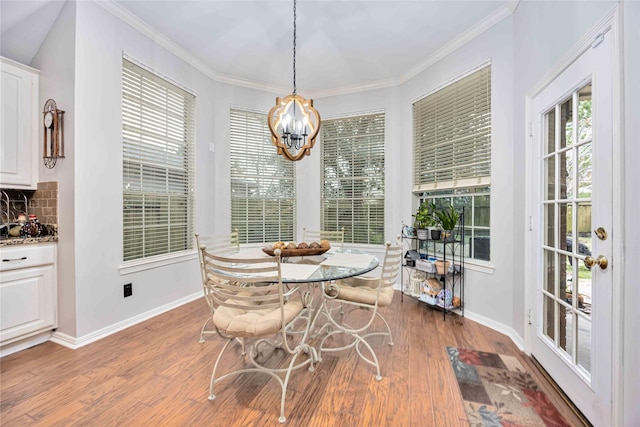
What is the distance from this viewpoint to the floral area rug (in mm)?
1483

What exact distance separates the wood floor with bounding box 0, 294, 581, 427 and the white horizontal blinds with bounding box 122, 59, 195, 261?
0.98 meters

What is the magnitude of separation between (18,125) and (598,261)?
13.6 ft

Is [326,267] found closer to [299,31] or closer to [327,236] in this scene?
[327,236]

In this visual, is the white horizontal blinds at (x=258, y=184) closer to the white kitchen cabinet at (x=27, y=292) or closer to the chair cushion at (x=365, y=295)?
the white kitchen cabinet at (x=27, y=292)

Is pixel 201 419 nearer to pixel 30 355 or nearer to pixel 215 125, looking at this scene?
pixel 30 355

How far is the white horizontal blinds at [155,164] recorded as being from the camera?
271 centimetres

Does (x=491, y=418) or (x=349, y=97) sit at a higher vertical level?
(x=349, y=97)

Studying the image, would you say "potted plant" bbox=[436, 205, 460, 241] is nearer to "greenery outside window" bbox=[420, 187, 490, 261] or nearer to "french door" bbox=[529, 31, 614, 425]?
"greenery outside window" bbox=[420, 187, 490, 261]

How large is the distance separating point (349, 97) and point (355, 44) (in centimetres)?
107

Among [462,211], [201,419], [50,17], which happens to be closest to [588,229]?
[462,211]

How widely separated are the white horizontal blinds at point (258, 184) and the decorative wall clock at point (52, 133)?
1863 mm

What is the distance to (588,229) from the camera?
1.47 meters

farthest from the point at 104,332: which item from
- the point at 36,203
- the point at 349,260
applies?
the point at 349,260

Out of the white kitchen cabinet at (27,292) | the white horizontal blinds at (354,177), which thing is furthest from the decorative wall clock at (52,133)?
the white horizontal blinds at (354,177)
